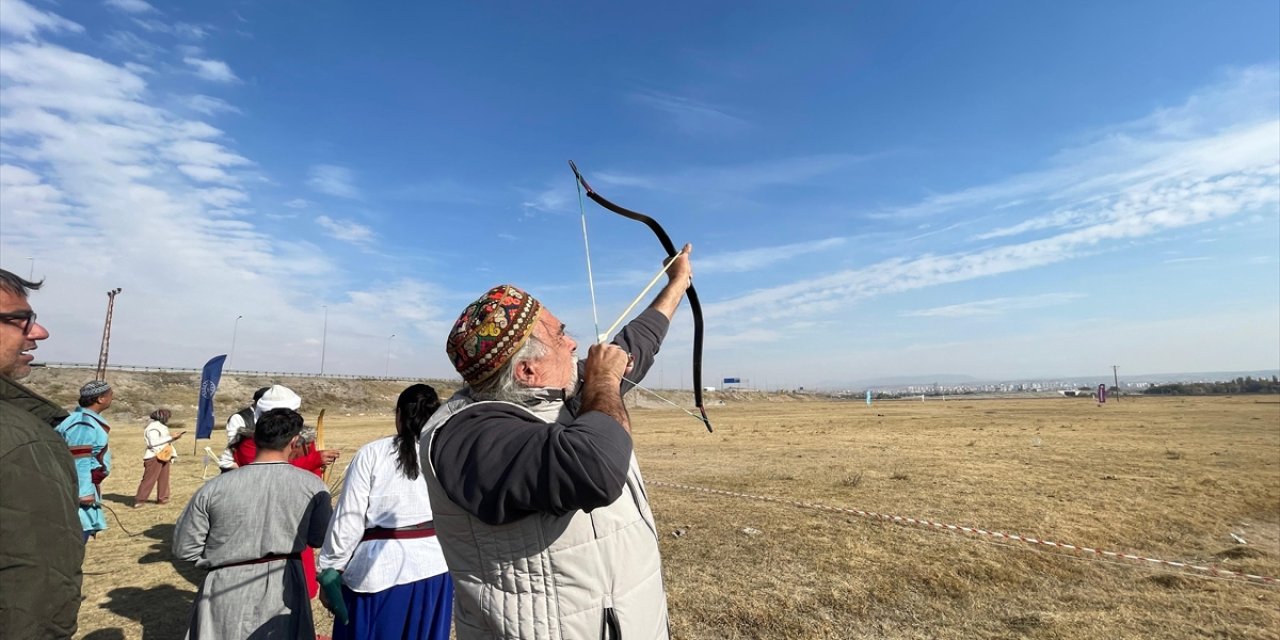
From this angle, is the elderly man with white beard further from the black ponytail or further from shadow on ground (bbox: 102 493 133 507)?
shadow on ground (bbox: 102 493 133 507)

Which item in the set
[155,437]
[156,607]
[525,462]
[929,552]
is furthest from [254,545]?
[155,437]

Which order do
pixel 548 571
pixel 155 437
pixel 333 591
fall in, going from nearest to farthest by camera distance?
pixel 548 571, pixel 333 591, pixel 155 437

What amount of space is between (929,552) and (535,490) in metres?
7.76

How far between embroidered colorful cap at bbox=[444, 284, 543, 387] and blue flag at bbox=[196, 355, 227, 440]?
14.2 m

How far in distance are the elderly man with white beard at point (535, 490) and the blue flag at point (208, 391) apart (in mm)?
14238

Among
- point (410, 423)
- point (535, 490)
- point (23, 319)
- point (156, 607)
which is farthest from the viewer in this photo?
point (156, 607)

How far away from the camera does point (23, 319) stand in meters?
2.01

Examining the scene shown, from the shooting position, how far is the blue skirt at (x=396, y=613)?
3.25 meters

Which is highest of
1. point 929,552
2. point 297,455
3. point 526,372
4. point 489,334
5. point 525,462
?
point 489,334

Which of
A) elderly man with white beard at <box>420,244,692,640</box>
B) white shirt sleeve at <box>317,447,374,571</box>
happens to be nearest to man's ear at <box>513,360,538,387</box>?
elderly man with white beard at <box>420,244,692,640</box>

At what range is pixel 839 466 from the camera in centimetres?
1590

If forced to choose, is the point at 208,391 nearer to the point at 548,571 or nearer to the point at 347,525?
the point at 347,525

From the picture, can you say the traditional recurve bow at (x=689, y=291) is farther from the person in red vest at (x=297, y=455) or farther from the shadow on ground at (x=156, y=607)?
the shadow on ground at (x=156, y=607)

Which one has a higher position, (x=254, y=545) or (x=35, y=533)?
(x=35, y=533)
